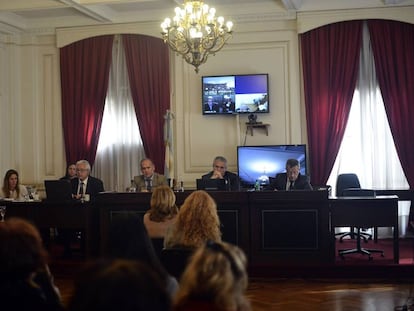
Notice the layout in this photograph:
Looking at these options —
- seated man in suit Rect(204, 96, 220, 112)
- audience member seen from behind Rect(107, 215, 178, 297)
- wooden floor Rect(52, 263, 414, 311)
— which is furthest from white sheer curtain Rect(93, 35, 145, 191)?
audience member seen from behind Rect(107, 215, 178, 297)

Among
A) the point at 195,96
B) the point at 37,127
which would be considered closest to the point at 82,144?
the point at 37,127

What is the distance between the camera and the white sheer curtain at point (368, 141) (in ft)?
30.6

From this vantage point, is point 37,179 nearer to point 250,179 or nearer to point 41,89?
point 41,89

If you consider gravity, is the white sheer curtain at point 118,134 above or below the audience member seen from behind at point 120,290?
above

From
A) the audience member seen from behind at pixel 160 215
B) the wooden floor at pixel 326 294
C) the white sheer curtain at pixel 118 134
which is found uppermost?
the white sheer curtain at pixel 118 134

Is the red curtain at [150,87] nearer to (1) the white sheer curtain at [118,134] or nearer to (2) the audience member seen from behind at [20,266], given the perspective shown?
(1) the white sheer curtain at [118,134]

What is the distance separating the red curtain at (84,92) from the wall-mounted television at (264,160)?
2.62m

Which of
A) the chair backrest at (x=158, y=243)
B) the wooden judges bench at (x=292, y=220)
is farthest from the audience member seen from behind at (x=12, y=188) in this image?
the chair backrest at (x=158, y=243)

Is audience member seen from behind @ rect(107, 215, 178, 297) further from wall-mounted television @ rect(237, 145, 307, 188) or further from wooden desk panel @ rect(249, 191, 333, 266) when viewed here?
wall-mounted television @ rect(237, 145, 307, 188)

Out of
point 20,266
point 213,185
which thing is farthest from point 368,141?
point 20,266

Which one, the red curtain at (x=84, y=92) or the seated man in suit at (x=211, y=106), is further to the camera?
the red curtain at (x=84, y=92)

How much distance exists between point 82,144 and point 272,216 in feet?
14.0

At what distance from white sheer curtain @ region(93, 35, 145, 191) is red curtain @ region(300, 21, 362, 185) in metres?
3.00

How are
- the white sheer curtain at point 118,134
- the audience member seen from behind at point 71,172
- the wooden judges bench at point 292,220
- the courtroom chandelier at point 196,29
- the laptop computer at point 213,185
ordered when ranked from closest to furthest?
the courtroom chandelier at point 196,29 < the wooden judges bench at point 292,220 < the laptop computer at point 213,185 < the audience member seen from behind at point 71,172 < the white sheer curtain at point 118,134
